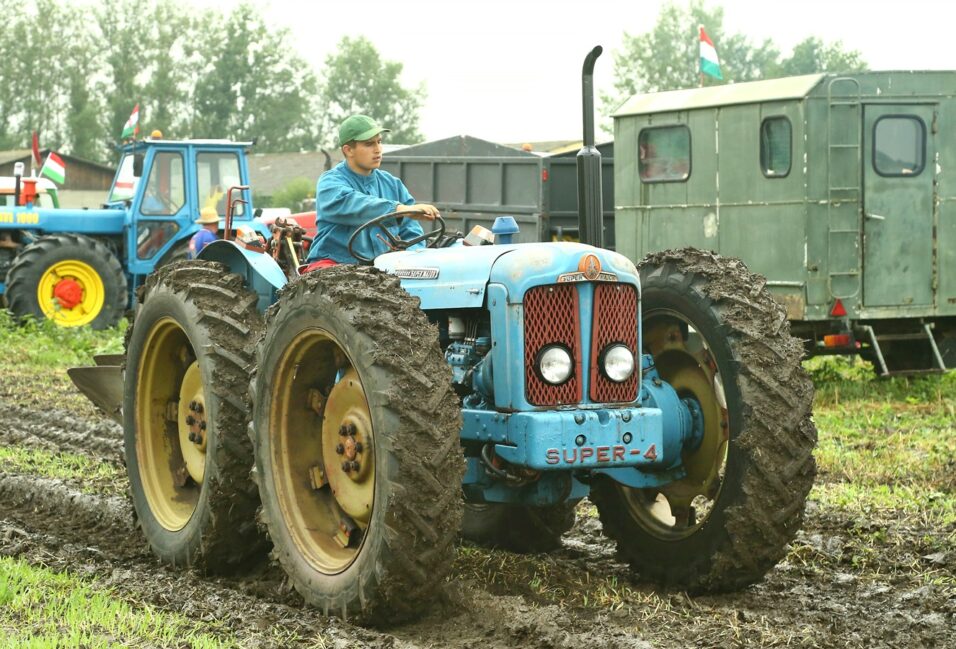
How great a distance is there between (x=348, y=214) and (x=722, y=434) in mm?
1845

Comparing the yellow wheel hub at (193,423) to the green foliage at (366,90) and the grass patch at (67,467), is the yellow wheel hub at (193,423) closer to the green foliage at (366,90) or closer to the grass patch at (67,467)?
the grass patch at (67,467)

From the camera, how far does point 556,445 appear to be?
4.88 m

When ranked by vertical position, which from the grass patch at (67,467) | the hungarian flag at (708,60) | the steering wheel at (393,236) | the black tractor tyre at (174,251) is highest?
the hungarian flag at (708,60)

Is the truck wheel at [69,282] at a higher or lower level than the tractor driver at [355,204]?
lower

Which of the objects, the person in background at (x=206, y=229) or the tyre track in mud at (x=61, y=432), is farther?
the person in background at (x=206, y=229)

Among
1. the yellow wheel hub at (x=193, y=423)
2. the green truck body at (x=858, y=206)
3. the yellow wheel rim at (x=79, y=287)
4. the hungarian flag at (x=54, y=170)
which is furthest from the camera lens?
the hungarian flag at (x=54, y=170)

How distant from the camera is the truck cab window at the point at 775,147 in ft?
39.2

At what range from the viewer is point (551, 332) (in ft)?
16.6

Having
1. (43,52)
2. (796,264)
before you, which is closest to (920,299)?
(796,264)

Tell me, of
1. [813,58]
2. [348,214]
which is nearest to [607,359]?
[348,214]

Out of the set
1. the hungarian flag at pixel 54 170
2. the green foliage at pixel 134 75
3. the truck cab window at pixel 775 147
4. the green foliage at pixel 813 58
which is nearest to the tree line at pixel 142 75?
the green foliage at pixel 134 75

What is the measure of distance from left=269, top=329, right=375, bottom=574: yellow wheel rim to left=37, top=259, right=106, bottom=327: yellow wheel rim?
12439mm

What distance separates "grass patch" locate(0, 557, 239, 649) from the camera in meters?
4.46

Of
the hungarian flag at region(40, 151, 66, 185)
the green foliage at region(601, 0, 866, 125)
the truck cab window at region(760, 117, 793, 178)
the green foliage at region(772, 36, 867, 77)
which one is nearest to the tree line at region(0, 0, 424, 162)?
the green foliage at region(601, 0, 866, 125)
